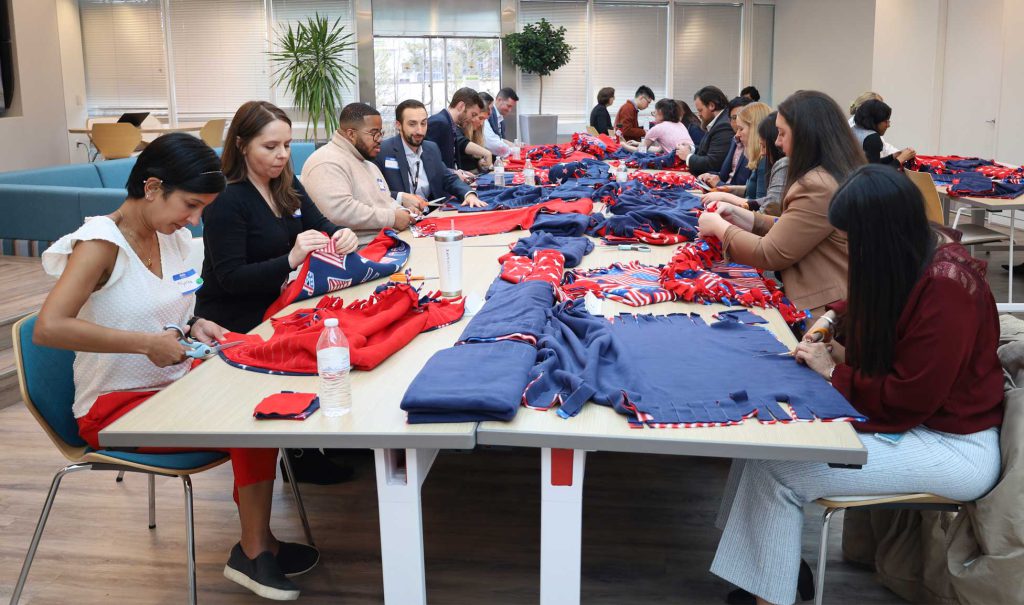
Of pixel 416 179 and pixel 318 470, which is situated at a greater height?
pixel 416 179

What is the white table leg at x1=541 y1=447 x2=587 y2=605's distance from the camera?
167 cm

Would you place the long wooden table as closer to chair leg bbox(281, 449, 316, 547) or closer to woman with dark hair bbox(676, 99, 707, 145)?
chair leg bbox(281, 449, 316, 547)

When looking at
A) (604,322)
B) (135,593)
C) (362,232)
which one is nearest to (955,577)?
(604,322)

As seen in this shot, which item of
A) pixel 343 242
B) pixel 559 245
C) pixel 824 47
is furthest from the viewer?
pixel 824 47

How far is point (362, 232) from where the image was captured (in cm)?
372

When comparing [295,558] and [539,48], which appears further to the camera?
[539,48]

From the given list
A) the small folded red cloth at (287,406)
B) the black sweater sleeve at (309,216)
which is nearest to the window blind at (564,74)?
the black sweater sleeve at (309,216)

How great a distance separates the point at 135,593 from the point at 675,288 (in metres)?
1.71

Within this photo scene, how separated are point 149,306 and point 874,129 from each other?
4.84 m

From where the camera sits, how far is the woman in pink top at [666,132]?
704 centimetres

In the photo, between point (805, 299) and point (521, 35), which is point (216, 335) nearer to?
point (805, 299)

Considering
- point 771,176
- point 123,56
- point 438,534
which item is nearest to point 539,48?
point 123,56

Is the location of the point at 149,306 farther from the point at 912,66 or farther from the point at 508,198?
the point at 912,66

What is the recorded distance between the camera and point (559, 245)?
3170mm
